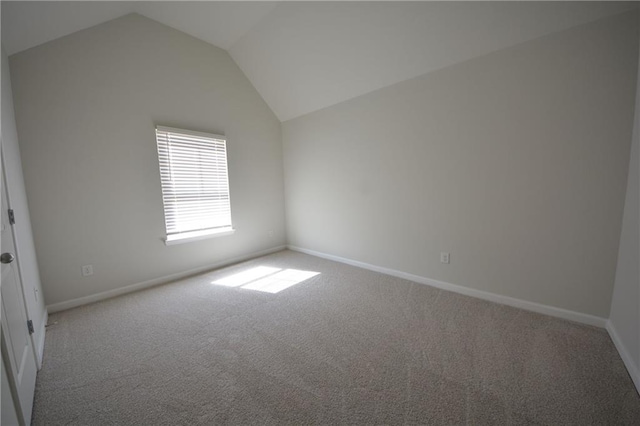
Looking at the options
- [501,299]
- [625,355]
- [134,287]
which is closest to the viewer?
[625,355]

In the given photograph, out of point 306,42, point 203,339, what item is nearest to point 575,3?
point 306,42

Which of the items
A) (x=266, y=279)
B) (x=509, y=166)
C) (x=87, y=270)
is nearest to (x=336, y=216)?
(x=266, y=279)

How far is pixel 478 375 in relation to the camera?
1621 mm

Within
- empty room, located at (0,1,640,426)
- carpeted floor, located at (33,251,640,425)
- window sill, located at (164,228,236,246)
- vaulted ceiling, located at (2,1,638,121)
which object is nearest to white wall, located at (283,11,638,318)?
empty room, located at (0,1,640,426)

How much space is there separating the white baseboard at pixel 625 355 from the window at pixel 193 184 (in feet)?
13.8

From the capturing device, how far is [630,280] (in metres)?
1.75

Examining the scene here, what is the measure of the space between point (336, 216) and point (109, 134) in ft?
10.0

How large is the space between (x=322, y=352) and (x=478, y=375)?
1.06 metres

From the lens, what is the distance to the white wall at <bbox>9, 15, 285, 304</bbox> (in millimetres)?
2438

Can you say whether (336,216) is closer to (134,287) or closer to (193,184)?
(193,184)

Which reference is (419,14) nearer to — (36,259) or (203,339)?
(203,339)

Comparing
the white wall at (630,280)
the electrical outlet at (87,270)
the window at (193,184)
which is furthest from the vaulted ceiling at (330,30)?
the electrical outlet at (87,270)

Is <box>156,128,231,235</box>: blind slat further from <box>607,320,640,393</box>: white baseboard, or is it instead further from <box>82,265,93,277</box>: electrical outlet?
<box>607,320,640,393</box>: white baseboard

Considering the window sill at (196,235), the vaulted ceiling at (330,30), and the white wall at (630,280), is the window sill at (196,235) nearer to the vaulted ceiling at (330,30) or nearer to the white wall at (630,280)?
the vaulted ceiling at (330,30)
